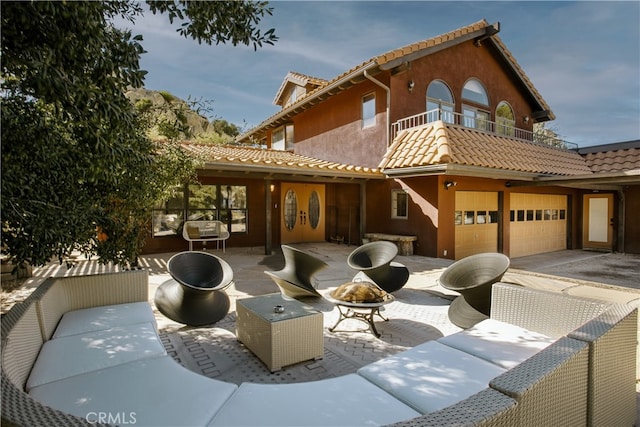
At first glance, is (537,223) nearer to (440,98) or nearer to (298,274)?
(440,98)

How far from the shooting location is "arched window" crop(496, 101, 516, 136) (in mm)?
13530

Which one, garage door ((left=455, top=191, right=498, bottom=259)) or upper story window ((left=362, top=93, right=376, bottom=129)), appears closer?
garage door ((left=455, top=191, right=498, bottom=259))

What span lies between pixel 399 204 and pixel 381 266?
537cm

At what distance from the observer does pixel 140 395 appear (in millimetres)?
2154

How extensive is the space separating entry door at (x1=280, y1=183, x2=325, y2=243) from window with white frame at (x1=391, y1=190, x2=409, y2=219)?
3.84 meters

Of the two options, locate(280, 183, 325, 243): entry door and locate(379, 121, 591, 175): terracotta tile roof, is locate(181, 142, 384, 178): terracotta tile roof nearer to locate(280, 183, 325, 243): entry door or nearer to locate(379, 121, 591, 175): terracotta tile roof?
locate(379, 121, 591, 175): terracotta tile roof

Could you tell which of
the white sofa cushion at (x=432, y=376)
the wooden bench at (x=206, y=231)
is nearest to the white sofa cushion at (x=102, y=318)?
the white sofa cushion at (x=432, y=376)

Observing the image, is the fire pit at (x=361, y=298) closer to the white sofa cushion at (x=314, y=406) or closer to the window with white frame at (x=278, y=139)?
the white sofa cushion at (x=314, y=406)

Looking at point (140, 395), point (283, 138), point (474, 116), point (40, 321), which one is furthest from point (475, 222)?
point (40, 321)

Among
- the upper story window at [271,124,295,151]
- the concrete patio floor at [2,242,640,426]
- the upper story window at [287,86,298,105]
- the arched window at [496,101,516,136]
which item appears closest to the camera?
the concrete patio floor at [2,242,640,426]

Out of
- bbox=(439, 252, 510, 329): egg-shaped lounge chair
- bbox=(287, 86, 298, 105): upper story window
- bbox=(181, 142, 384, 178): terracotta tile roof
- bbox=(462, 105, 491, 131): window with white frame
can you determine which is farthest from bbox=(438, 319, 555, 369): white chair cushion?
bbox=(287, 86, 298, 105): upper story window

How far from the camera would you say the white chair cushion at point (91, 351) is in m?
2.39

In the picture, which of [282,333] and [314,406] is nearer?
[314,406]

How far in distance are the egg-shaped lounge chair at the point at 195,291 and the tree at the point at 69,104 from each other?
1535 millimetres
